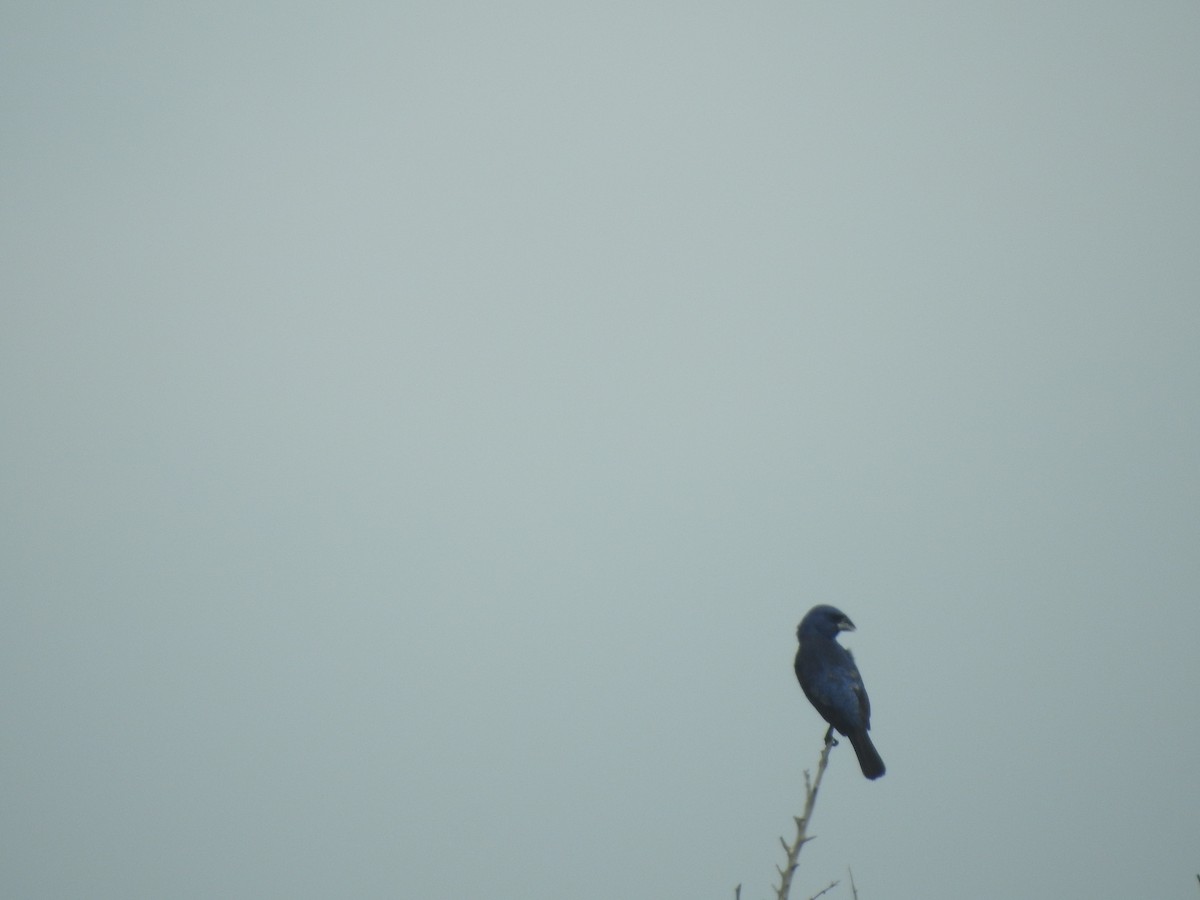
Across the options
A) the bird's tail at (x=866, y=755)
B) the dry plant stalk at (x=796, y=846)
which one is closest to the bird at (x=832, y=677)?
the bird's tail at (x=866, y=755)

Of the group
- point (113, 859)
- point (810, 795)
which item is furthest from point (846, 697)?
point (113, 859)

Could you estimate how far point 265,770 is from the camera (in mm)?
128125

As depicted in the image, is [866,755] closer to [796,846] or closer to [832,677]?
[832,677]

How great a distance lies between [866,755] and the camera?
8.66 meters

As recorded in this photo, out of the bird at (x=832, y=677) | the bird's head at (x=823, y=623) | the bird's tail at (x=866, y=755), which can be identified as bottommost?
the bird's tail at (x=866, y=755)

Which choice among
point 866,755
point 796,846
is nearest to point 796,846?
point 796,846

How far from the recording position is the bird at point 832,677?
8.91m

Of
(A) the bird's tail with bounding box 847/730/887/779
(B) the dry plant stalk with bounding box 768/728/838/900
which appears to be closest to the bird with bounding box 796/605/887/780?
(A) the bird's tail with bounding box 847/730/887/779

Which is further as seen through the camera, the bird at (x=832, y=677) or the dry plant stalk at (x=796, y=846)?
the bird at (x=832, y=677)

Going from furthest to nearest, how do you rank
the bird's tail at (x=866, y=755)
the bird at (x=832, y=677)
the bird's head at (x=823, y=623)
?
1. the bird's head at (x=823, y=623)
2. the bird at (x=832, y=677)
3. the bird's tail at (x=866, y=755)

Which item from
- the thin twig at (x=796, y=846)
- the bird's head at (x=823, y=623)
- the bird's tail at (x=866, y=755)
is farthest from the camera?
the bird's head at (x=823, y=623)

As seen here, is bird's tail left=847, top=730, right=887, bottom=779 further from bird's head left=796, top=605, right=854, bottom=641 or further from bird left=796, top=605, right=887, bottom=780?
bird's head left=796, top=605, right=854, bottom=641

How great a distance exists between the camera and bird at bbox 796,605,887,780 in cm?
891

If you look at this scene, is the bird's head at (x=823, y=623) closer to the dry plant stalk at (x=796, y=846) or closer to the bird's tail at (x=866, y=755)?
the bird's tail at (x=866, y=755)
